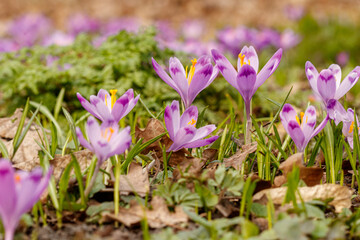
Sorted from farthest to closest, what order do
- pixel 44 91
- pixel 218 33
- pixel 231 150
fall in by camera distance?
pixel 218 33 → pixel 44 91 → pixel 231 150

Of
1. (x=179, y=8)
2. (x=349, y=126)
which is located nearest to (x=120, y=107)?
(x=349, y=126)

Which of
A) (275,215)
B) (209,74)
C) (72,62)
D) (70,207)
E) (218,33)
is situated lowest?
(275,215)

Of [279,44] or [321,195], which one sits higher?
[279,44]

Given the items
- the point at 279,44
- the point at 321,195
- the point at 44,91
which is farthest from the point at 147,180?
the point at 279,44

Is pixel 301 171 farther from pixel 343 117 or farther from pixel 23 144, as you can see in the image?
pixel 23 144

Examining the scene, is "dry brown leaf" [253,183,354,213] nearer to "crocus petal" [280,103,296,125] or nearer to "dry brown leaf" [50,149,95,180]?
"crocus petal" [280,103,296,125]

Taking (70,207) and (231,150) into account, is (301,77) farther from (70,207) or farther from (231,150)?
(70,207)

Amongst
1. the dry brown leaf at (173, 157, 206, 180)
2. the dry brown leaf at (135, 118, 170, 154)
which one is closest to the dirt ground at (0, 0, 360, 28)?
the dry brown leaf at (135, 118, 170, 154)
